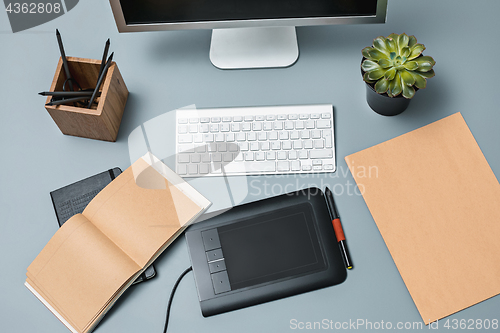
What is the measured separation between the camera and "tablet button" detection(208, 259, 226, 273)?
29.6 inches

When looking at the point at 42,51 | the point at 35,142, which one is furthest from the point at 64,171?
the point at 42,51

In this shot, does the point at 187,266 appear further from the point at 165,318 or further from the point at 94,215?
the point at 94,215

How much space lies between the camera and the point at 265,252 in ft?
2.49

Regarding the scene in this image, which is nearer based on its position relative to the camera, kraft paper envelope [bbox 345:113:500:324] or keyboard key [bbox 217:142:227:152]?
kraft paper envelope [bbox 345:113:500:324]

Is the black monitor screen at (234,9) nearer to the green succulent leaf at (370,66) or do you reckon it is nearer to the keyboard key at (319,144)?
the green succulent leaf at (370,66)

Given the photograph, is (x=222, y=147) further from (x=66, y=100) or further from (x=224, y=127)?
(x=66, y=100)

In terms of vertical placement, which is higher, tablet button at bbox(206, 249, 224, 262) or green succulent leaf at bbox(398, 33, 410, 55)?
green succulent leaf at bbox(398, 33, 410, 55)

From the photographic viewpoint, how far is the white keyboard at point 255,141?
0.81 meters

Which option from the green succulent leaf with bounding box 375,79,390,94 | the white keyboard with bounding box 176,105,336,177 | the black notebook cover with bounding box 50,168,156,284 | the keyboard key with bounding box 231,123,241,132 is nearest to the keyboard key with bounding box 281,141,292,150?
the white keyboard with bounding box 176,105,336,177

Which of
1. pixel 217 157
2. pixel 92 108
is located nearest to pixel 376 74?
pixel 217 157

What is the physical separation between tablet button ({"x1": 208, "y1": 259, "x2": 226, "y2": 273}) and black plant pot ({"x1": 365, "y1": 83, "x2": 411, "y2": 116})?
449mm

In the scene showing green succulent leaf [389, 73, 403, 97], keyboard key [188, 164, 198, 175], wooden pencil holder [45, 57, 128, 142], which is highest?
wooden pencil holder [45, 57, 128, 142]

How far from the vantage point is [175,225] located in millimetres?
767

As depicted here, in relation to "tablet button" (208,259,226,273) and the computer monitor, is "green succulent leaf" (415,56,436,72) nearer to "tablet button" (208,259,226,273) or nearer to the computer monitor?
the computer monitor
